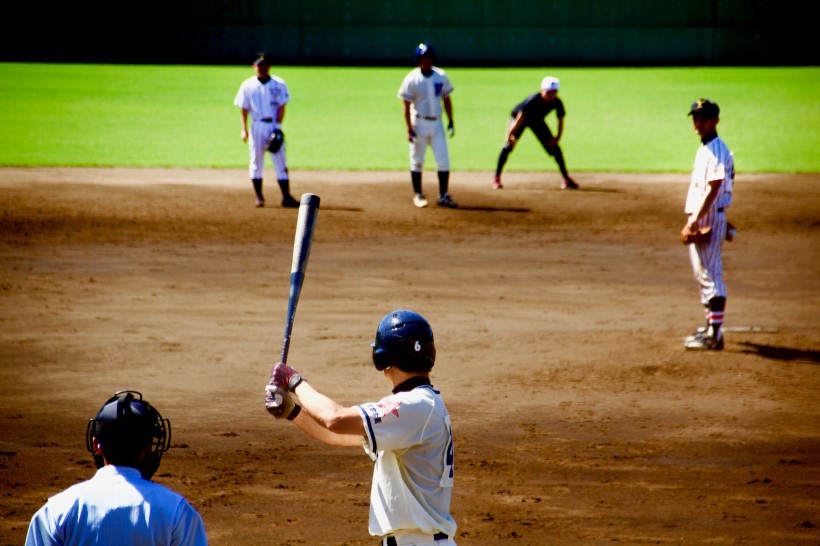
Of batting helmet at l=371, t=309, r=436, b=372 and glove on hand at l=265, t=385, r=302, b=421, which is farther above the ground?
batting helmet at l=371, t=309, r=436, b=372

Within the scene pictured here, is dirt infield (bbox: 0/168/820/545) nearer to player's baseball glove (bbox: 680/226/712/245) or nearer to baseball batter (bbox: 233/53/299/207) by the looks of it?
baseball batter (bbox: 233/53/299/207)

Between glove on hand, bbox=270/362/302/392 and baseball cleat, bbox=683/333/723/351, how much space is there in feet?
20.9

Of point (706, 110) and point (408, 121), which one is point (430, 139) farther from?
point (706, 110)

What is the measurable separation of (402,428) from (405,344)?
30 centimetres

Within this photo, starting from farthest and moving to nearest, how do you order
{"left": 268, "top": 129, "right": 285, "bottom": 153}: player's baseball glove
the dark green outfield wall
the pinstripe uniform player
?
the dark green outfield wall
{"left": 268, "top": 129, "right": 285, "bottom": 153}: player's baseball glove
the pinstripe uniform player

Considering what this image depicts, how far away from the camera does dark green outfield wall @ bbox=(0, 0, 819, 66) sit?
132 ft

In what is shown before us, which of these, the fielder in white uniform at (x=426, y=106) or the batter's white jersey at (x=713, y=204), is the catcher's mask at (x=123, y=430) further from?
the fielder in white uniform at (x=426, y=106)

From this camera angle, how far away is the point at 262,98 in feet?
49.3

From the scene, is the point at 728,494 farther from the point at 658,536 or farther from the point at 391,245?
the point at 391,245

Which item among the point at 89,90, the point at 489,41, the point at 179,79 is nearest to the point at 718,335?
the point at 89,90

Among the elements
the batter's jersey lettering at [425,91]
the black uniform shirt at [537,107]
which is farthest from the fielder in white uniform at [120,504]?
the black uniform shirt at [537,107]

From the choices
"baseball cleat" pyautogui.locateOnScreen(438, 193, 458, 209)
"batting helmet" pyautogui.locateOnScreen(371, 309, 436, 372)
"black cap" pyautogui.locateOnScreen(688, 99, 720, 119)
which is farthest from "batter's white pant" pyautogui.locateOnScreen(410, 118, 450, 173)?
"batting helmet" pyautogui.locateOnScreen(371, 309, 436, 372)

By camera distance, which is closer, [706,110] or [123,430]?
[123,430]

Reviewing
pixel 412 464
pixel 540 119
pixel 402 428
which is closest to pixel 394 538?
pixel 412 464
